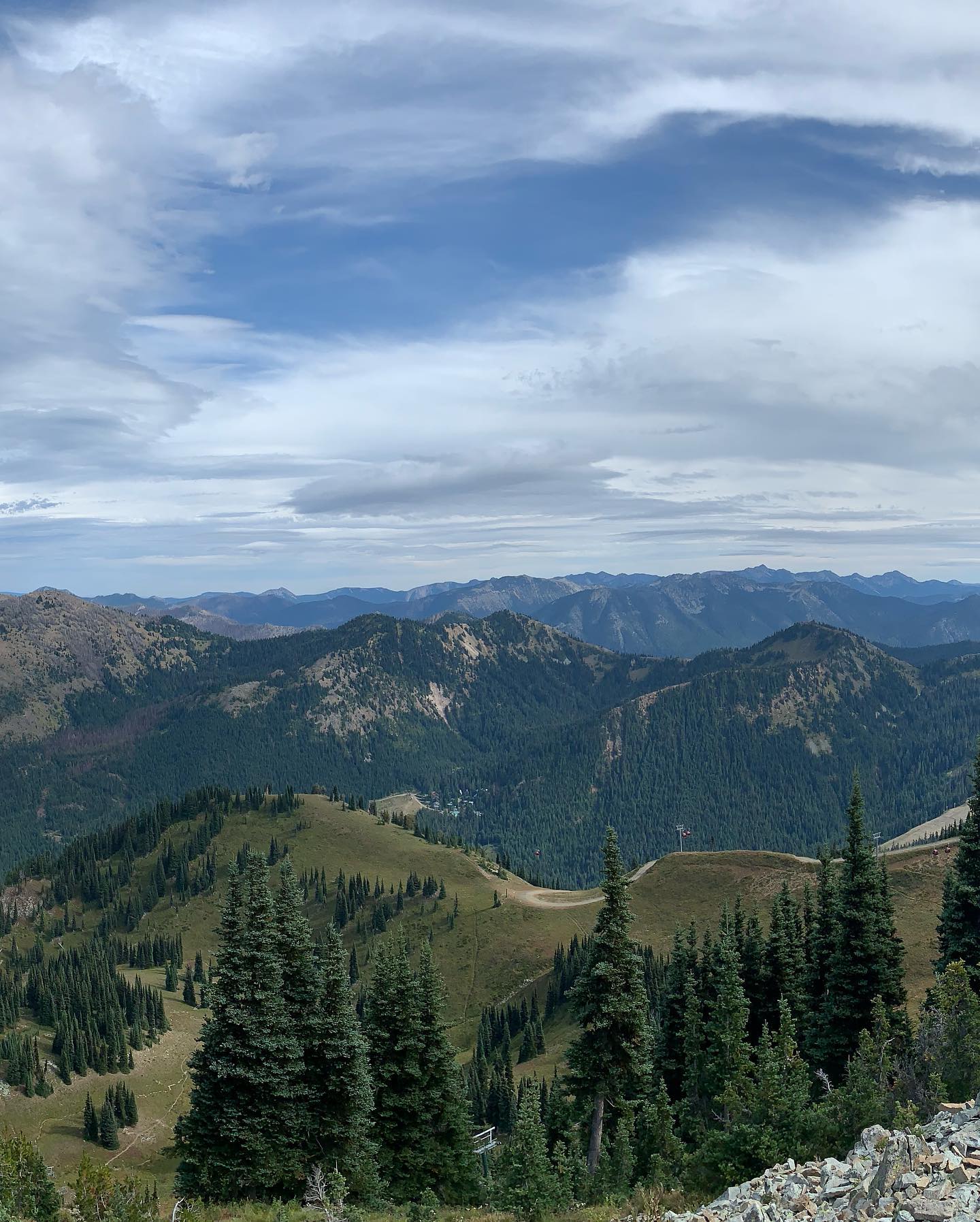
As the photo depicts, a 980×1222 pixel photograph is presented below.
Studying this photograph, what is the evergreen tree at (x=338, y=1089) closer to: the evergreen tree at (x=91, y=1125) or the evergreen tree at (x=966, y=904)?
the evergreen tree at (x=966, y=904)

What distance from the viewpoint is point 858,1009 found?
163ft

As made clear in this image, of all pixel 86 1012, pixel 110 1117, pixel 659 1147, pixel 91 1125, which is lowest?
pixel 86 1012

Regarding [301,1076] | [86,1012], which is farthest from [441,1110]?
[86,1012]

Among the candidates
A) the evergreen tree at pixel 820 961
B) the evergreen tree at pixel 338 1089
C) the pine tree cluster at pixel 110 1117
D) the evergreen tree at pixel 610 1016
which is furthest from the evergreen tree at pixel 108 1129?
the evergreen tree at pixel 820 961

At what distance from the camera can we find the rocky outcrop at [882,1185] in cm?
1884

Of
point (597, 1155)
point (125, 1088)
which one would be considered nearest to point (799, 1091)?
point (597, 1155)

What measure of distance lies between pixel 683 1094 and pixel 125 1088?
3470 inches

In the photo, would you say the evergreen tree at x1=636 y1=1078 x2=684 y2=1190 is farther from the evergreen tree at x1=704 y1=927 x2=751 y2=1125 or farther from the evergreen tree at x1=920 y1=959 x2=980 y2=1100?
the evergreen tree at x1=920 y1=959 x2=980 y2=1100

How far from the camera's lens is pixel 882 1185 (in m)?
20.2

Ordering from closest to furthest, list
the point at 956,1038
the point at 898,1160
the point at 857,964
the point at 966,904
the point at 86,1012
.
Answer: the point at 898,1160 → the point at 956,1038 → the point at 857,964 → the point at 966,904 → the point at 86,1012

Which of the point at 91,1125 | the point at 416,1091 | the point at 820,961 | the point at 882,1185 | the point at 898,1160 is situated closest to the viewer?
the point at 882,1185

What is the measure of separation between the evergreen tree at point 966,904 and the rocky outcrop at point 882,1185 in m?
30.9

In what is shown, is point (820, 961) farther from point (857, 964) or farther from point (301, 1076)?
point (301, 1076)

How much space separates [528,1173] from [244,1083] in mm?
15473
